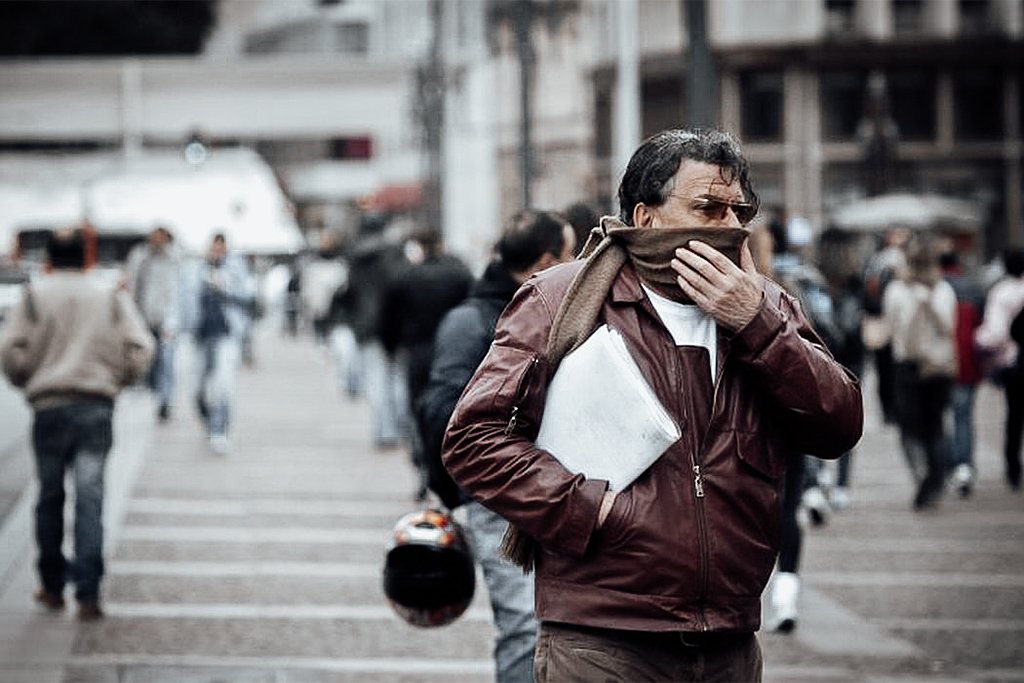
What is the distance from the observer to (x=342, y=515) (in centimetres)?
1505

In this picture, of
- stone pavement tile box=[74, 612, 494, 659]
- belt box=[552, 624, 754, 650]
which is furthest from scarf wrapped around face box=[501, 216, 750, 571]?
stone pavement tile box=[74, 612, 494, 659]

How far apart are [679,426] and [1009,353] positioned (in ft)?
43.1

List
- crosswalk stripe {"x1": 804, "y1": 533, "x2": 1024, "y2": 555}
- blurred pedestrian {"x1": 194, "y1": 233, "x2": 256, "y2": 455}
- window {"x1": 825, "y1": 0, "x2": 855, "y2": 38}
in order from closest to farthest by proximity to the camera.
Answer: crosswalk stripe {"x1": 804, "y1": 533, "x2": 1024, "y2": 555} → blurred pedestrian {"x1": 194, "y1": 233, "x2": 256, "y2": 455} → window {"x1": 825, "y1": 0, "x2": 855, "y2": 38}

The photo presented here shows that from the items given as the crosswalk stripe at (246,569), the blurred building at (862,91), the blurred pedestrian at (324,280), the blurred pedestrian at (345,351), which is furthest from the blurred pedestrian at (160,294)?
the blurred building at (862,91)

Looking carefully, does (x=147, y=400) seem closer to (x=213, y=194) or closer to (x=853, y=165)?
(x=213, y=194)

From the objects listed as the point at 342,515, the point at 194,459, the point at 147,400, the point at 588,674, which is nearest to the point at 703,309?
the point at 588,674

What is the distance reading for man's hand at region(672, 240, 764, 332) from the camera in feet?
15.1

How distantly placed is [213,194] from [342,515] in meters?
41.1

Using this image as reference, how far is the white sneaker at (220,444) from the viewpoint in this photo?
19.5m

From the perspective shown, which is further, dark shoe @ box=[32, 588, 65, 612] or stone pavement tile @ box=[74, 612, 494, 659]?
dark shoe @ box=[32, 588, 65, 612]

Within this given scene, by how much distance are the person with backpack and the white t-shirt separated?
11107mm

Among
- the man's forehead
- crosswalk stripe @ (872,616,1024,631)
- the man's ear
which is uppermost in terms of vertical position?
the man's forehead

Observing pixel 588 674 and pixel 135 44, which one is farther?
pixel 135 44

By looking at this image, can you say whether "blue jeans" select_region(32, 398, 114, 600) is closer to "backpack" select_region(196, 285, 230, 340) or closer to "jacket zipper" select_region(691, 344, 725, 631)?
"jacket zipper" select_region(691, 344, 725, 631)
